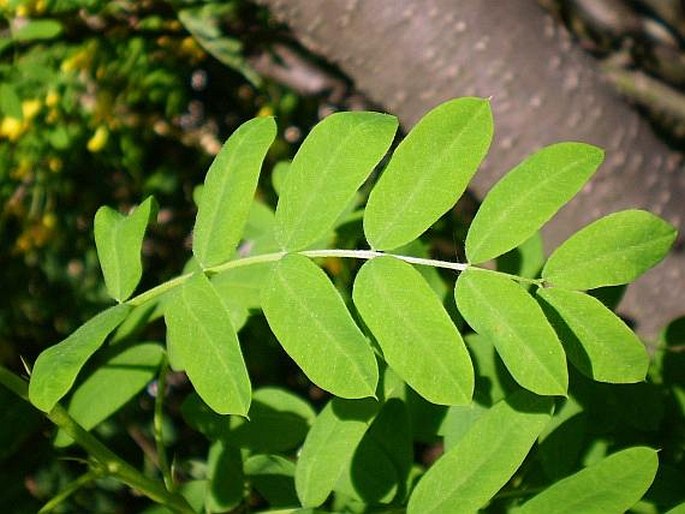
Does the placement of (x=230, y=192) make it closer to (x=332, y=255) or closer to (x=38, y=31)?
(x=332, y=255)

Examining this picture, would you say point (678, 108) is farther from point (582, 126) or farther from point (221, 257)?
point (221, 257)

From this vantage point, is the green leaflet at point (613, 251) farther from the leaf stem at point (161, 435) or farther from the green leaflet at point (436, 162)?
the leaf stem at point (161, 435)

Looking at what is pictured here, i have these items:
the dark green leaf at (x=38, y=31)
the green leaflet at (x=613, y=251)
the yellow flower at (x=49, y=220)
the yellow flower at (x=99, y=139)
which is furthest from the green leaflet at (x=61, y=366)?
the yellow flower at (x=49, y=220)

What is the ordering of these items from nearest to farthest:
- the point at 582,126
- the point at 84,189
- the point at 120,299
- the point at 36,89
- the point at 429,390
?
1. the point at 429,390
2. the point at 120,299
3. the point at 582,126
4. the point at 36,89
5. the point at 84,189

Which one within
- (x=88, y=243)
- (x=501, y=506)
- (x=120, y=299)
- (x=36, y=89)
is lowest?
(x=88, y=243)

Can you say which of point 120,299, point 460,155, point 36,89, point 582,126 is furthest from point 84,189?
point 460,155

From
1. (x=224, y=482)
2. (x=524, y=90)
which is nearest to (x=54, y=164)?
(x=524, y=90)
